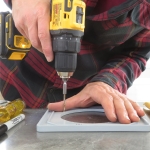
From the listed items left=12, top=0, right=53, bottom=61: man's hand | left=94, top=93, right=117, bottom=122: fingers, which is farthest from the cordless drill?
left=94, top=93, right=117, bottom=122: fingers

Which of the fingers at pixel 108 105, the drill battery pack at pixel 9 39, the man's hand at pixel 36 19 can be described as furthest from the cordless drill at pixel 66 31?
the drill battery pack at pixel 9 39

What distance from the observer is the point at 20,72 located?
3.24 ft

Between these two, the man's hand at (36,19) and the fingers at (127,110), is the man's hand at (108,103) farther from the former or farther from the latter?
the man's hand at (36,19)

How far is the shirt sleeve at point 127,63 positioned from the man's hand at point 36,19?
25cm

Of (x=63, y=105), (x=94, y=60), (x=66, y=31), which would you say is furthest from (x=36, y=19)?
(x=94, y=60)

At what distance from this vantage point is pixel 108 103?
0.61 meters

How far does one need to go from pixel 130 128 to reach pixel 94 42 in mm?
463

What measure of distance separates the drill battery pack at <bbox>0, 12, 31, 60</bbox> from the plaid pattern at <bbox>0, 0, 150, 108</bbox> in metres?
0.15

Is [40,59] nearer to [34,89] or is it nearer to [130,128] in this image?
[34,89]

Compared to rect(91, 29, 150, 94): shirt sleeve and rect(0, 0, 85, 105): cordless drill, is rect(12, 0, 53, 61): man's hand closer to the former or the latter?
rect(0, 0, 85, 105): cordless drill

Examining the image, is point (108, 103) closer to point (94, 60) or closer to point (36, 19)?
point (36, 19)

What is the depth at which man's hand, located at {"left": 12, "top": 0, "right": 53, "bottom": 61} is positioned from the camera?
550 mm

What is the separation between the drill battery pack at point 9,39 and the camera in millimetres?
750

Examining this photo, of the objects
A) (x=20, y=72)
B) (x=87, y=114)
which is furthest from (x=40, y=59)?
(x=87, y=114)
